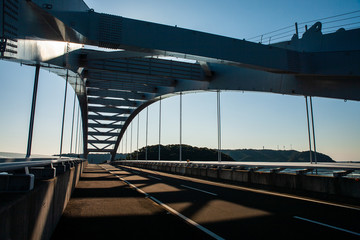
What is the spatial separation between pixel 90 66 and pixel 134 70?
3405mm

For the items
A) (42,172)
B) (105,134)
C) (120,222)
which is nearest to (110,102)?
(105,134)

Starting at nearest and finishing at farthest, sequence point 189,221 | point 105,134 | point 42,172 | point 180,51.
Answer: point 42,172 < point 189,221 < point 180,51 < point 105,134

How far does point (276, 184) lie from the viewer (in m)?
12.1

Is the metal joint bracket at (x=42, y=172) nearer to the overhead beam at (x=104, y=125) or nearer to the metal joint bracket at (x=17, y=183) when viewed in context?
the metal joint bracket at (x=17, y=183)

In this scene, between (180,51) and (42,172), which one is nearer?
(42,172)

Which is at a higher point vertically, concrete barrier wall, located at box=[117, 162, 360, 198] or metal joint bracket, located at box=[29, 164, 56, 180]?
metal joint bracket, located at box=[29, 164, 56, 180]

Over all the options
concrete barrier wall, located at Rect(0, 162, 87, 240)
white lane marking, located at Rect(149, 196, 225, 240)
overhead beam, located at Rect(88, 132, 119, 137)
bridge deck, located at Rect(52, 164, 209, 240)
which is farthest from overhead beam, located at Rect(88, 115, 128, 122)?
concrete barrier wall, located at Rect(0, 162, 87, 240)

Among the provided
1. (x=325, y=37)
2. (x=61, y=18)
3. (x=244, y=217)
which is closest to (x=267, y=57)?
(x=325, y=37)

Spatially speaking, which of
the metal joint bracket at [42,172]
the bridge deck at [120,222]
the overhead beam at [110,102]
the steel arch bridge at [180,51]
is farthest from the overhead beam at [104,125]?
the metal joint bracket at [42,172]

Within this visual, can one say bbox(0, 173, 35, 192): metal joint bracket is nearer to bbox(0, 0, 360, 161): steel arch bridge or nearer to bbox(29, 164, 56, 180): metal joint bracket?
bbox(29, 164, 56, 180): metal joint bracket

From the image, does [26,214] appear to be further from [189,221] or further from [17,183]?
[189,221]

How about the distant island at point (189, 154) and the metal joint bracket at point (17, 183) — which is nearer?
the metal joint bracket at point (17, 183)

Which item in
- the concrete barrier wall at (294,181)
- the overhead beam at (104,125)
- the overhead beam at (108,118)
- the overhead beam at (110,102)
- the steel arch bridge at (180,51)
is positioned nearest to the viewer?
the concrete barrier wall at (294,181)

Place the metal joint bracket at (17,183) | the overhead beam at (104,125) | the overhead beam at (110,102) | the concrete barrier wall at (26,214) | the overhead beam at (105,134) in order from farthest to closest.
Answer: the overhead beam at (105,134), the overhead beam at (104,125), the overhead beam at (110,102), the metal joint bracket at (17,183), the concrete barrier wall at (26,214)
